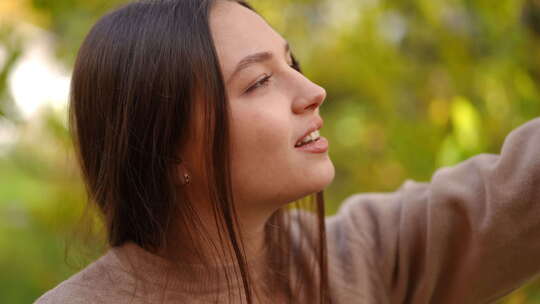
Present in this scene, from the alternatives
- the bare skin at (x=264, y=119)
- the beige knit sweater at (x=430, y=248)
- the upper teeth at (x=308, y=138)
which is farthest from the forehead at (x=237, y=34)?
the beige knit sweater at (x=430, y=248)

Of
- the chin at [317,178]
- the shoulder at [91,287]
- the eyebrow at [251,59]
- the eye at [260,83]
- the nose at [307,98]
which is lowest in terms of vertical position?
the shoulder at [91,287]

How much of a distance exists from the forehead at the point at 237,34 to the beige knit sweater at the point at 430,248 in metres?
0.32

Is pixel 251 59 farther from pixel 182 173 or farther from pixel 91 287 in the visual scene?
pixel 91 287

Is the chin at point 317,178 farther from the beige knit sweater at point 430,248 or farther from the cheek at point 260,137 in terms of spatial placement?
the beige knit sweater at point 430,248

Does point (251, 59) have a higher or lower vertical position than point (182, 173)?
higher

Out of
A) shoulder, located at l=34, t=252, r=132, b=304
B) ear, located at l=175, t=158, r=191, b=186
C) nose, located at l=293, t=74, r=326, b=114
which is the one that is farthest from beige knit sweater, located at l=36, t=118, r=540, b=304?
nose, located at l=293, t=74, r=326, b=114

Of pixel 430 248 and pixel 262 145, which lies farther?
pixel 430 248

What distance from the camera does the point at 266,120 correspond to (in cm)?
93

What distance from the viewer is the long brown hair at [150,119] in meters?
0.94

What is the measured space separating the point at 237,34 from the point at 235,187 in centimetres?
22

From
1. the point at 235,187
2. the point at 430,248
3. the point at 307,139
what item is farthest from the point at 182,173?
the point at 430,248

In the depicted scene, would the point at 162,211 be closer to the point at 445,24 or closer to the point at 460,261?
the point at 460,261

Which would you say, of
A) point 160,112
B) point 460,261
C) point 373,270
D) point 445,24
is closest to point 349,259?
point 373,270

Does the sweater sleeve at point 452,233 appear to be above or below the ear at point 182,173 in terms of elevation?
below
